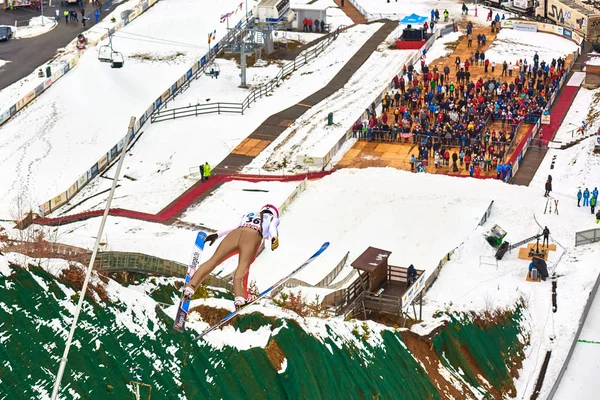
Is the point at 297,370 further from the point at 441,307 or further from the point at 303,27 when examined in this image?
the point at 303,27

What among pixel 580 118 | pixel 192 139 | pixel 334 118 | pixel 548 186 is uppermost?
pixel 580 118

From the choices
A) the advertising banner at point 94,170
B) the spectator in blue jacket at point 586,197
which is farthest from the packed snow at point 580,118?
the advertising banner at point 94,170

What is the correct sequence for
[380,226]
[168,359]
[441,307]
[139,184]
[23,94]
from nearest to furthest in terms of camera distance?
[168,359], [441,307], [380,226], [139,184], [23,94]

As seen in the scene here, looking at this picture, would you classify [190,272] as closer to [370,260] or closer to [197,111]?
[370,260]

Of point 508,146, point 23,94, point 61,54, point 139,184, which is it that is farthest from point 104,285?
point 61,54

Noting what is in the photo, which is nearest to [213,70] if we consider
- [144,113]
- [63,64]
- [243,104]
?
[243,104]

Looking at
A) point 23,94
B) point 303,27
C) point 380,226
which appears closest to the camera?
point 380,226

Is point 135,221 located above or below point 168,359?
below

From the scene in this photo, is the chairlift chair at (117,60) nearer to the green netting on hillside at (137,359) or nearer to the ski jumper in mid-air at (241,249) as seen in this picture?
the green netting on hillside at (137,359)
